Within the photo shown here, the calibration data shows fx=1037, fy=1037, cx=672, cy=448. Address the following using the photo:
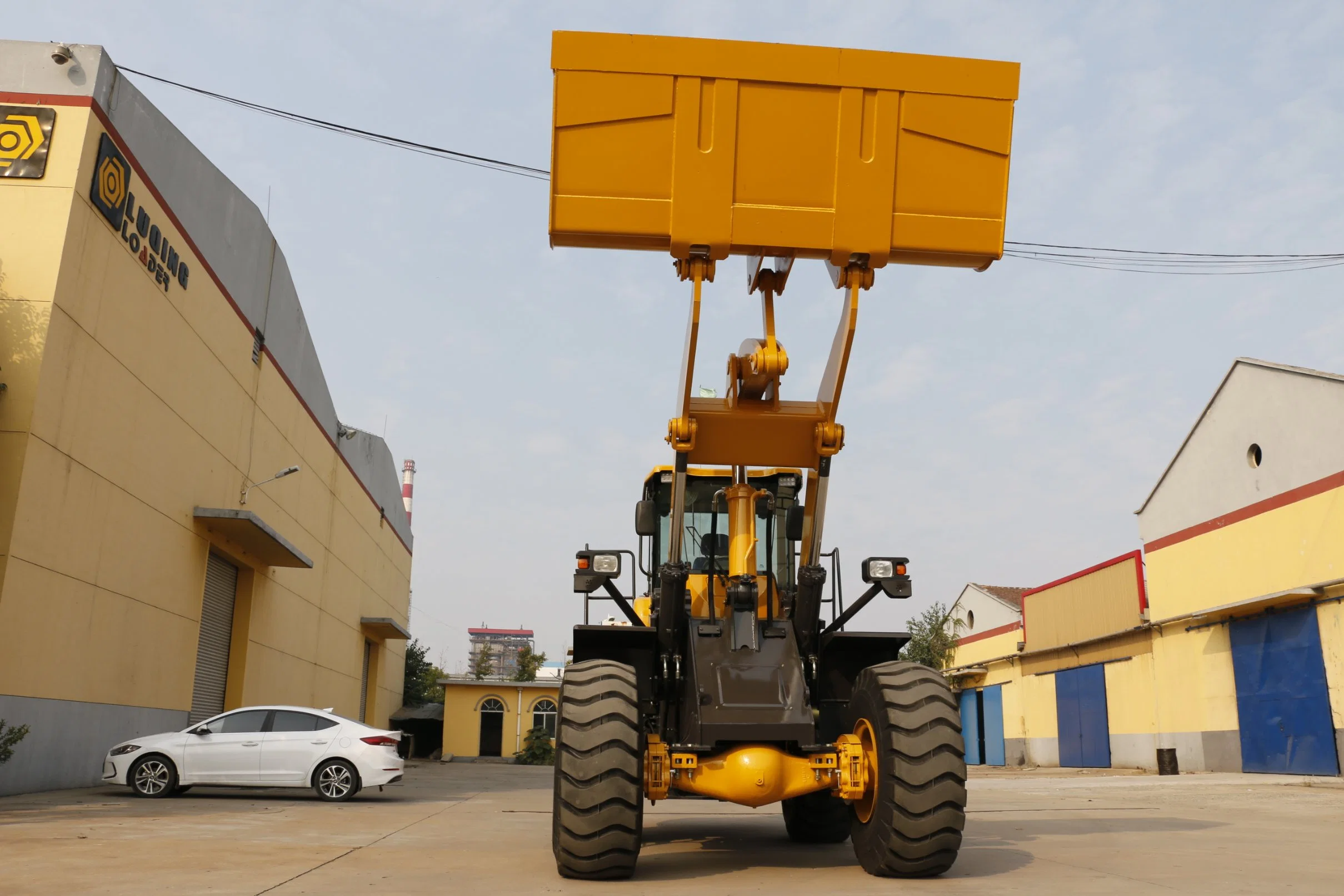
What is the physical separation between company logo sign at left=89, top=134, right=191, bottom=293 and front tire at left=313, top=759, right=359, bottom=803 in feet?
27.4

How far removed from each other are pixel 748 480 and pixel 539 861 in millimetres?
3621

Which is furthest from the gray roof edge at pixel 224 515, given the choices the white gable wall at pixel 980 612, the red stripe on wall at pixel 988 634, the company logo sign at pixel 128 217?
the white gable wall at pixel 980 612

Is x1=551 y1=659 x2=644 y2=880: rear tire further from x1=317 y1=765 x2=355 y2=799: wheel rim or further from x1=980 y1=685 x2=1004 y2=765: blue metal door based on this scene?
x1=980 y1=685 x2=1004 y2=765: blue metal door

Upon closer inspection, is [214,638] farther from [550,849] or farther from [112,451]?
[550,849]

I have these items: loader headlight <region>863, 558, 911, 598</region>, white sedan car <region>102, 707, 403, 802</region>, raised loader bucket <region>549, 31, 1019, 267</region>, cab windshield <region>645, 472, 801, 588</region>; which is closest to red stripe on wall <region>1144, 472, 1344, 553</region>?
cab windshield <region>645, 472, 801, 588</region>

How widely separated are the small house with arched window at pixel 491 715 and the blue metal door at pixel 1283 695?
29.0 m

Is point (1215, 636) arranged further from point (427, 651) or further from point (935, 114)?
point (427, 651)

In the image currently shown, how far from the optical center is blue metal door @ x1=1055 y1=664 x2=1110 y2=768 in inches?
1219

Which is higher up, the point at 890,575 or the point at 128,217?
the point at 128,217

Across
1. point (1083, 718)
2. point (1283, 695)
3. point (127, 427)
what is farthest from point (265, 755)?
point (1083, 718)

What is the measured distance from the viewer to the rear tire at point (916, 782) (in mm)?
6406

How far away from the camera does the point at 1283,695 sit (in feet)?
→ 73.2

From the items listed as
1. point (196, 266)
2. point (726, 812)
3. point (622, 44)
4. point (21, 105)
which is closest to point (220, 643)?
point (196, 266)

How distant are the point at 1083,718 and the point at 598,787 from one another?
29945 millimetres
